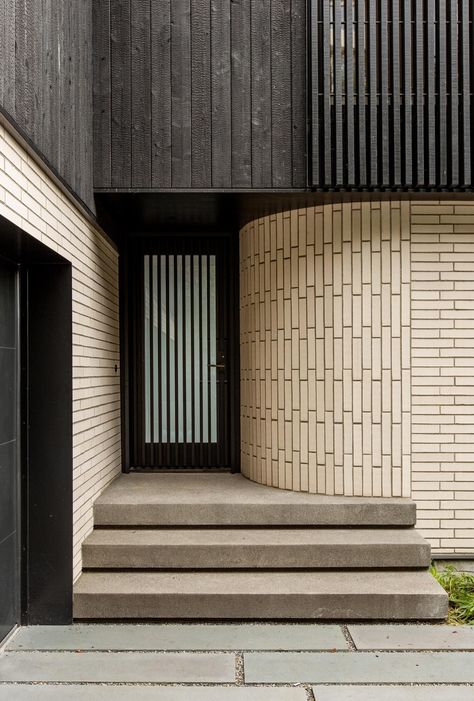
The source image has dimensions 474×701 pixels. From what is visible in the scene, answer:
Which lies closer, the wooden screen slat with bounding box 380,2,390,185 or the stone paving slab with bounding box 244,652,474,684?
the stone paving slab with bounding box 244,652,474,684

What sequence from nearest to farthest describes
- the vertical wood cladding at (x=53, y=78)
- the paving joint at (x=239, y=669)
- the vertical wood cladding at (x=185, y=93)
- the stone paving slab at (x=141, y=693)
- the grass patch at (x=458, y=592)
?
the vertical wood cladding at (x=53, y=78) → the stone paving slab at (x=141, y=693) → the paving joint at (x=239, y=669) → the grass patch at (x=458, y=592) → the vertical wood cladding at (x=185, y=93)

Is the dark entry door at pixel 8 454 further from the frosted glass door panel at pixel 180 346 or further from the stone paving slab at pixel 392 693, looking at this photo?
the frosted glass door panel at pixel 180 346

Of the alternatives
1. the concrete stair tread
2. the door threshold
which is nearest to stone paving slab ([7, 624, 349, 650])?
the concrete stair tread

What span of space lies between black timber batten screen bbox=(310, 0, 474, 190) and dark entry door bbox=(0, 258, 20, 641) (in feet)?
7.75

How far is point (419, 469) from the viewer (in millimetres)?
4992

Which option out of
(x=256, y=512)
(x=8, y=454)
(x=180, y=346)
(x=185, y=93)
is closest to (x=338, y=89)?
(x=185, y=93)

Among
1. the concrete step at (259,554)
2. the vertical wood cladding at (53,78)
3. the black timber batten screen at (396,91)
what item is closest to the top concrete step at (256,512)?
the concrete step at (259,554)

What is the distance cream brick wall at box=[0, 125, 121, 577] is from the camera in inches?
128

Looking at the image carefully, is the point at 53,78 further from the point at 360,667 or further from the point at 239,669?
the point at 360,667

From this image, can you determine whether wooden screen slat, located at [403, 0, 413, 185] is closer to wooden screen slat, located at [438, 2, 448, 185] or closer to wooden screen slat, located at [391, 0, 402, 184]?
wooden screen slat, located at [391, 0, 402, 184]

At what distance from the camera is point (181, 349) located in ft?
20.9

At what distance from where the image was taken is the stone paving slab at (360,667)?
3.44 m

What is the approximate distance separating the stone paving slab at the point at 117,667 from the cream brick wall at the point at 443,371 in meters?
2.16

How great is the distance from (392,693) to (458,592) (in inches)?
57.7
